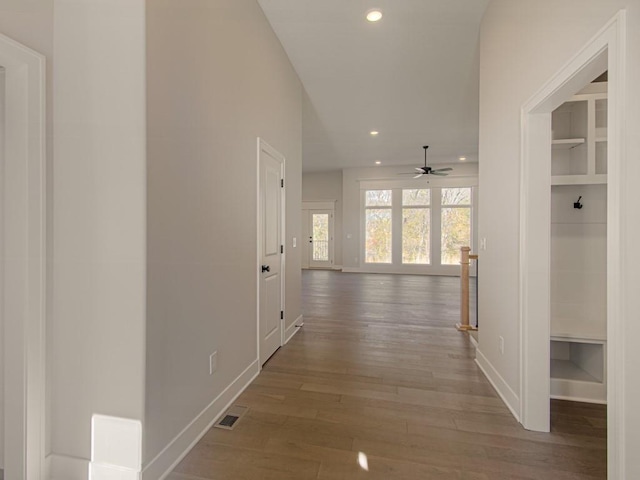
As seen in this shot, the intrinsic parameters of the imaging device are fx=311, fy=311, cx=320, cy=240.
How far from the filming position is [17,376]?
1.48 metres

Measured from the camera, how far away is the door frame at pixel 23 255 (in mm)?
1466

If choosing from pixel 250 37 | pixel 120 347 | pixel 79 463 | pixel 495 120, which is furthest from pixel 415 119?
pixel 79 463

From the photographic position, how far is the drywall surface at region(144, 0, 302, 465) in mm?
1554

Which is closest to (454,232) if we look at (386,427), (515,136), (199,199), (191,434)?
(515,136)

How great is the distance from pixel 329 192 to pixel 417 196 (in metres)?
2.98

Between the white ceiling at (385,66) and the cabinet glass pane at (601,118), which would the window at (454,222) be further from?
the cabinet glass pane at (601,118)

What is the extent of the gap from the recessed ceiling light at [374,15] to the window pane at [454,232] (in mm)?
7268

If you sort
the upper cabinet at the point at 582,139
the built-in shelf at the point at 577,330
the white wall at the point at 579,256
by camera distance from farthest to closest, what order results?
the white wall at the point at 579,256 < the upper cabinet at the point at 582,139 < the built-in shelf at the point at 577,330

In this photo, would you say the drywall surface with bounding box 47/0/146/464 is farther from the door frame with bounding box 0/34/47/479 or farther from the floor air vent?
the floor air vent

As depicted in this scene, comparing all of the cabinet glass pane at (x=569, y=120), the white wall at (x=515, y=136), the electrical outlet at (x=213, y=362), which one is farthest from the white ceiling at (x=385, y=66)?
the electrical outlet at (x=213, y=362)

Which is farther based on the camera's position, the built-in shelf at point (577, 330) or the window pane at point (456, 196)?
the window pane at point (456, 196)

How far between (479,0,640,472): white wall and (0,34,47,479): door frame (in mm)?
2525

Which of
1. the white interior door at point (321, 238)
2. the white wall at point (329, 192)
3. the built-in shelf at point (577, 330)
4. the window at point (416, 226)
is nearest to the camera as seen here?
the built-in shelf at point (577, 330)

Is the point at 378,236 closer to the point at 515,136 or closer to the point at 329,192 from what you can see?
the point at 329,192
